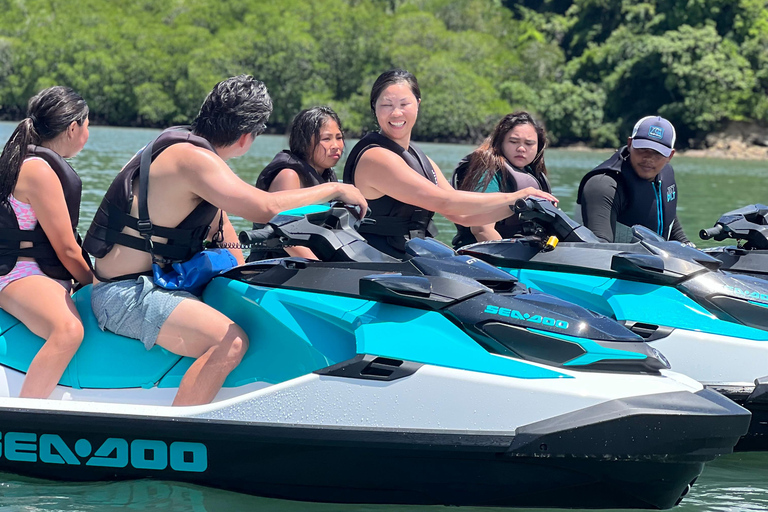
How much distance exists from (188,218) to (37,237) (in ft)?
2.22

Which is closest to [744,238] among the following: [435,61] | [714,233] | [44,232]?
[714,233]

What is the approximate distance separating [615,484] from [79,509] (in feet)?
5.97

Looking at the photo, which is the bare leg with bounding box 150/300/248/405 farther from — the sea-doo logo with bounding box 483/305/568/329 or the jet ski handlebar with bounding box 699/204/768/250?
the jet ski handlebar with bounding box 699/204/768/250

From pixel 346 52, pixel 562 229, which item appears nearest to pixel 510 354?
pixel 562 229

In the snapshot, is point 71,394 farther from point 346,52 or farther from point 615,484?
point 346,52

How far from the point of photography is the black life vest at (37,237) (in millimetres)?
3643

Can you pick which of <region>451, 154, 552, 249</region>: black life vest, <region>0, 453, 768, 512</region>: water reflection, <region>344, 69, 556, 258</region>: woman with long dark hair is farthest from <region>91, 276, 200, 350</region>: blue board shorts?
<region>451, 154, 552, 249</region>: black life vest

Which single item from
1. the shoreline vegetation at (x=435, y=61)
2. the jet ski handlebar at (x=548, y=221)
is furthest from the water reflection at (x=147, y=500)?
the shoreline vegetation at (x=435, y=61)

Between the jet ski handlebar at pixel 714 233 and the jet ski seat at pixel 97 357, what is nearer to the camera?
the jet ski seat at pixel 97 357

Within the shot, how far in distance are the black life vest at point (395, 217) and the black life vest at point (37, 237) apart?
1.18 m

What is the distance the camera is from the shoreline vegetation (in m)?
57.8

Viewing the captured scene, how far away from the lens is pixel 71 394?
140 inches

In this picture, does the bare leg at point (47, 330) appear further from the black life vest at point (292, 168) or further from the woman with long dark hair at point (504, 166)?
the woman with long dark hair at point (504, 166)

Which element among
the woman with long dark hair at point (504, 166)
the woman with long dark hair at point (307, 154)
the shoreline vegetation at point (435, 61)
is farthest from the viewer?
the shoreline vegetation at point (435, 61)
